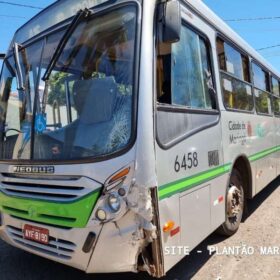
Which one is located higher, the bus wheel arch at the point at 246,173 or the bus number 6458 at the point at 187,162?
the bus number 6458 at the point at 187,162

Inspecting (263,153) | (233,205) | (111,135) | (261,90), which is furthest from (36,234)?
(261,90)

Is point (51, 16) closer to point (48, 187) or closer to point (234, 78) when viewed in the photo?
point (48, 187)

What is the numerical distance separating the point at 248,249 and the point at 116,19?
10.2 feet

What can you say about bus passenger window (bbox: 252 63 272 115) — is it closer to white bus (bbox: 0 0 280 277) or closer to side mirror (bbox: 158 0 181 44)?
white bus (bbox: 0 0 280 277)

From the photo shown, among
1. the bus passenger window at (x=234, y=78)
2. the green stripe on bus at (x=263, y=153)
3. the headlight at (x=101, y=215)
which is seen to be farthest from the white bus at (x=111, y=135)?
the green stripe on bus at (x=263, y=153)

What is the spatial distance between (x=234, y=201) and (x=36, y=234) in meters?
2.61

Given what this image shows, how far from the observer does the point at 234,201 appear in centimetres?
470

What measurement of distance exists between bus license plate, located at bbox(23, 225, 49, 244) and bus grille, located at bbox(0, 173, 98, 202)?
0.28 metres

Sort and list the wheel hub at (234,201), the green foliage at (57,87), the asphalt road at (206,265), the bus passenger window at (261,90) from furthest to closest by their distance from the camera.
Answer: the bus passenger window at (261,90) → the wheel hub at (234,201) → the asphalt road at (206,265) → the green foliage at (57,87)

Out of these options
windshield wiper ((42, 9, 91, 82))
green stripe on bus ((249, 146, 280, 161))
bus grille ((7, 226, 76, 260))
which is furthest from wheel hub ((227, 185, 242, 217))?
windshield wiper ((42, 9, 91, 82))

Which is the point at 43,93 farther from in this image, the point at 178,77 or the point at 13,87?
the point at 178,77

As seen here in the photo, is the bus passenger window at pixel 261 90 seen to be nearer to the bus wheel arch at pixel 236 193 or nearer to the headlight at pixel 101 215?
the bus wheel arch at pixel 236 193

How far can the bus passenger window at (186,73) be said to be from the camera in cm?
321

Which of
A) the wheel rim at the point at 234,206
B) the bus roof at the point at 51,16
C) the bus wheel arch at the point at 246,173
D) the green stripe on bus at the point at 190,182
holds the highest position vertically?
the bus roof at the point at 51,16
